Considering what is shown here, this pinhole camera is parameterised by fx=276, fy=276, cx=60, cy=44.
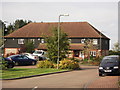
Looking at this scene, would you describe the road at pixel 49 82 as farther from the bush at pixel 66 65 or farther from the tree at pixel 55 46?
the tree at pixel 55 46

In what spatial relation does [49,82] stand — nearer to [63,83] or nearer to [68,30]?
[63,83]

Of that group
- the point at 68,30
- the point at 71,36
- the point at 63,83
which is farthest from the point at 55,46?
the point at 68,30

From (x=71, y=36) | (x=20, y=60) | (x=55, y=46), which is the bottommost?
(x=20, y=60)

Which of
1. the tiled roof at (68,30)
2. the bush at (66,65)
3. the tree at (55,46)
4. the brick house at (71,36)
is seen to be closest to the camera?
the bush at (66,65)

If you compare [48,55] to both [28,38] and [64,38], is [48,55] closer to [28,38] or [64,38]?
[64,38]

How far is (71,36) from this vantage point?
64375 mm

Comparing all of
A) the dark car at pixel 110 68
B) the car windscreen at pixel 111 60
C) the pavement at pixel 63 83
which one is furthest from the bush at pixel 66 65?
the pavement at pixel 63 83

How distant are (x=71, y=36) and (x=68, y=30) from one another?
234 centimetres

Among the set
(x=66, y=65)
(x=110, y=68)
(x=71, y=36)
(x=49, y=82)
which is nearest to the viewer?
(x=49, y=82)

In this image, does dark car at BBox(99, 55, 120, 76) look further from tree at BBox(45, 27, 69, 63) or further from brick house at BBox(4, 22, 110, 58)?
brick house at BBox(4, 22, 110, 58)

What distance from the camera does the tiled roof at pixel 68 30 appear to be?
64.2m

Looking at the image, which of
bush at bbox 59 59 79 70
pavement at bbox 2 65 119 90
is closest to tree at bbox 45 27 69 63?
bush at bbox 59 59 79 70

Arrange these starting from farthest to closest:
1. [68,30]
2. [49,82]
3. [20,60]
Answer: [68,30], [20,60], [49,82]

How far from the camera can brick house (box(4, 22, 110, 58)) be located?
206ft
